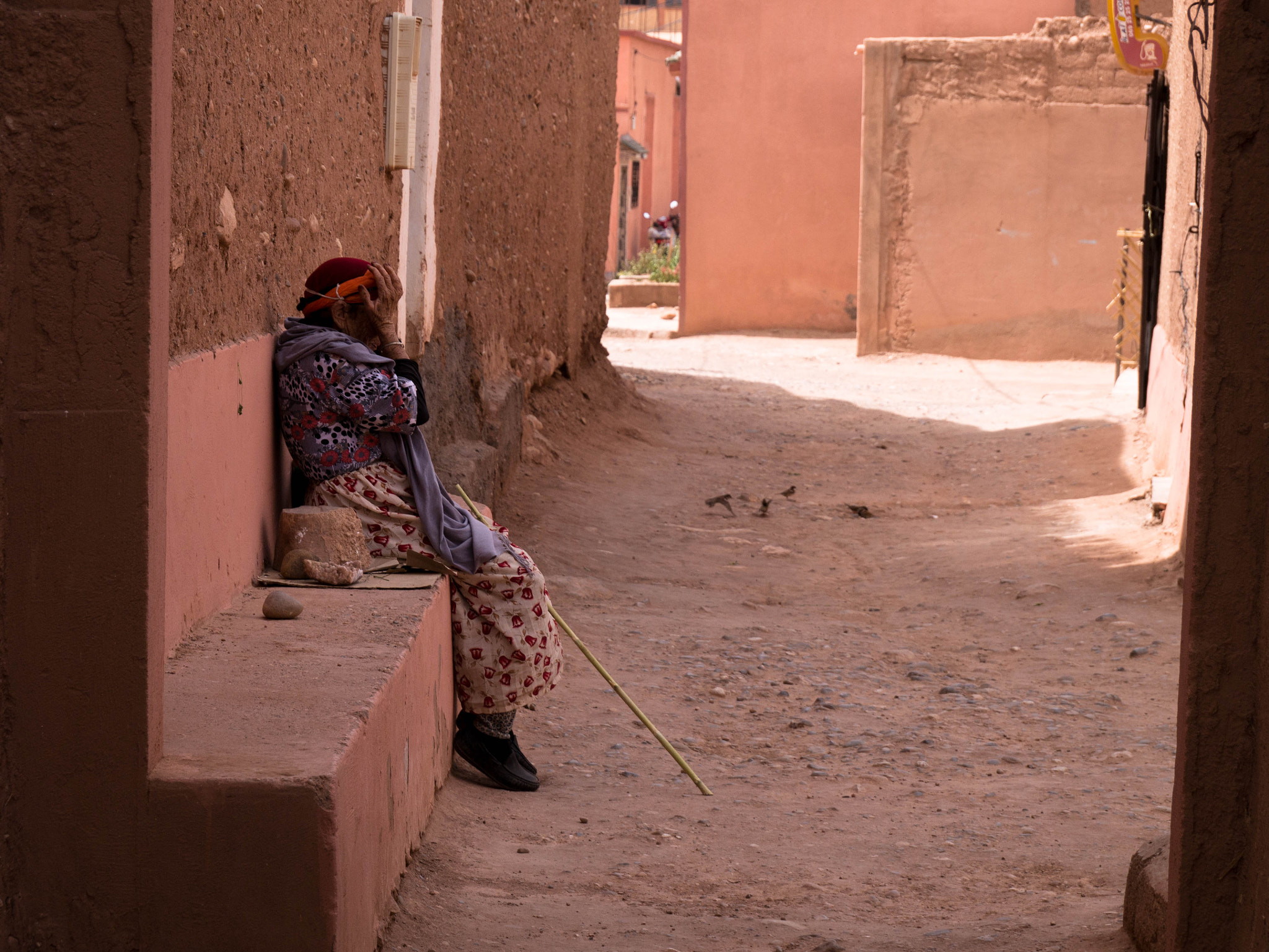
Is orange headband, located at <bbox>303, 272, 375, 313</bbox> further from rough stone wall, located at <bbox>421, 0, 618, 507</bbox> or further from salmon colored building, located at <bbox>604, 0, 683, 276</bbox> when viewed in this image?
salmon colored building, located at <bbox>604, 0, 683, 276</bbox>

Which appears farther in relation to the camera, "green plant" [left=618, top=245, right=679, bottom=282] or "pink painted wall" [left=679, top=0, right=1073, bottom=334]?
"green plant" [left=618, top=245, right=679, bottom=282]

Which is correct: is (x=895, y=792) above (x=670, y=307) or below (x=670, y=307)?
below

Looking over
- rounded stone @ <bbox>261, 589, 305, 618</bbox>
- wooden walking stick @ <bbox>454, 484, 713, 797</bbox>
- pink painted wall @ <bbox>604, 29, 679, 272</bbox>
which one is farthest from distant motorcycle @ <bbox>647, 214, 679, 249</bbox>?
rounded stone @ <bbox>261, 589, 305, 618</bbox>

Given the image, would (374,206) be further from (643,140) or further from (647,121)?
(647,121)

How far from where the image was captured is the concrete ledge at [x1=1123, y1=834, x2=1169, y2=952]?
2.56 meters

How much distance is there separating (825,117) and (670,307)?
4.98 metres

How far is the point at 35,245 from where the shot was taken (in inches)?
83.8

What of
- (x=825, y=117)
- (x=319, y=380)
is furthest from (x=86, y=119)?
(x=825, y=117)

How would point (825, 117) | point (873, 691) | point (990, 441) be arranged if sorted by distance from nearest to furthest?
point (873, 691), point (990, 441), point (825, 117)

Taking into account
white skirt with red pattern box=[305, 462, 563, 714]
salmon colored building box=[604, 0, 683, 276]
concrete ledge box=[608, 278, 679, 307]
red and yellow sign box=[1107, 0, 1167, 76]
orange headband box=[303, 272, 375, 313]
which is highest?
salmon colored building box=[604, 0, 683, 276]

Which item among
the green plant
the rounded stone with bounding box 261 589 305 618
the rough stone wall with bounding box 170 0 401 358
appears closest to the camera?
the rough stone wall with bounding box 170 0 401 358

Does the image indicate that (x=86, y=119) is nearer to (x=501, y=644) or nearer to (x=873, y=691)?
(x=501, y=644)

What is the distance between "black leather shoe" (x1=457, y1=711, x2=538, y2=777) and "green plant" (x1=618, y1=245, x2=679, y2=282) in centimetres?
1931

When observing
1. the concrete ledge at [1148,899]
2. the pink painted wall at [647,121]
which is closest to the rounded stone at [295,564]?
the concrete ledge at [1148,899]
